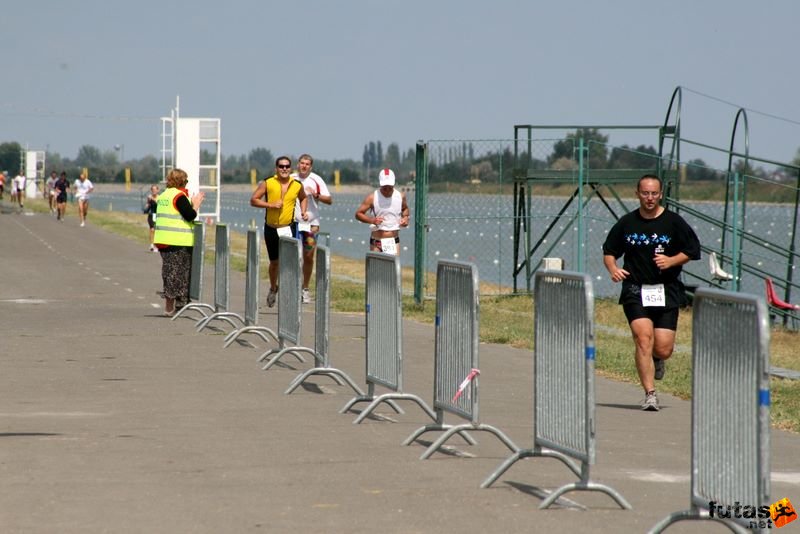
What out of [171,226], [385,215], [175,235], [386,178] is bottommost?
[175,235]

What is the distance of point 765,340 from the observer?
5.85 m

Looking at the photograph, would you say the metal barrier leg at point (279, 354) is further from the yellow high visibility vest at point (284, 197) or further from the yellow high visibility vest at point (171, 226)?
the yellow high visibility vest at point (284, 197)

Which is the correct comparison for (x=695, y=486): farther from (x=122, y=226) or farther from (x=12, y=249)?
(x=122, y=226)

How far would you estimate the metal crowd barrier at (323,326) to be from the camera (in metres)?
12.0

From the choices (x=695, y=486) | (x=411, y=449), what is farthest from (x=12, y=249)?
(x=695, y=486)

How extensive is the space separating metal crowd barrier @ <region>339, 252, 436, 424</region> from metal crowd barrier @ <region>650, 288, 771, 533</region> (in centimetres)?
352

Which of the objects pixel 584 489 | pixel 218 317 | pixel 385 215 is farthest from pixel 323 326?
pixel 385 215

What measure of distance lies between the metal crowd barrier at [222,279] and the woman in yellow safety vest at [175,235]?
34.5 inches

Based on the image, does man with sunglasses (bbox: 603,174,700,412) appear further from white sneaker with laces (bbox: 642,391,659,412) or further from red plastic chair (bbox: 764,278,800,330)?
red plastic chair (bbox: 764,278,800,330)

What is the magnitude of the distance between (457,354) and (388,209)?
986 centimetres

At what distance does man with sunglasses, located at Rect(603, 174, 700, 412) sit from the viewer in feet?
38.4

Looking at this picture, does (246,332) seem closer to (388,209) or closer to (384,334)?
(388,209)

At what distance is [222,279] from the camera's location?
18.0m

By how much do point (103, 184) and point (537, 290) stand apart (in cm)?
16980
